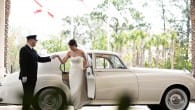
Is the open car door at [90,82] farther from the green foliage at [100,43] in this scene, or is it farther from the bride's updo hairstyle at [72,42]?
the green foliage at [100,43]

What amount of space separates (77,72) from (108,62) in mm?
823

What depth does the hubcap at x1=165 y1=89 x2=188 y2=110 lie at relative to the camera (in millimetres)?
10910

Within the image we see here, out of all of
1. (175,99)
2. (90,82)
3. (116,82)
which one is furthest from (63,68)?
(175,99)

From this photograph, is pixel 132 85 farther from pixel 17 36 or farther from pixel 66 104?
pixel 17 36

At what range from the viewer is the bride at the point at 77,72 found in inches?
398

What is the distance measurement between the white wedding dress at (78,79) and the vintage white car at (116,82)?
15 centimetres

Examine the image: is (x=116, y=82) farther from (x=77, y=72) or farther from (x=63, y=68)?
(x=63, y=68)

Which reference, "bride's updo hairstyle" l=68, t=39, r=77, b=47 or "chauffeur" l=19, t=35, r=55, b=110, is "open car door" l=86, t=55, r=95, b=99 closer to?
"bride's updo hairstyle" l=68, t=39, r=77, b=47

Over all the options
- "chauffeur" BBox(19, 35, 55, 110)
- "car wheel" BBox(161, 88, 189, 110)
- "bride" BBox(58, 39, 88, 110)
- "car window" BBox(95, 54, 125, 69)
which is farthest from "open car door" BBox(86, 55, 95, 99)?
"car wheel" BBox(161, 88, 189, 110)

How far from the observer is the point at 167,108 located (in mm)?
10805

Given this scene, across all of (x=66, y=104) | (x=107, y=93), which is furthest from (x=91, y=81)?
(x=66, y=104)

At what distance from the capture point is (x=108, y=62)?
34.9 ft

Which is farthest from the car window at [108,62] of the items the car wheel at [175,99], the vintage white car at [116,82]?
the car wheel at [175,99]

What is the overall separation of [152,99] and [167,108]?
39 cm
